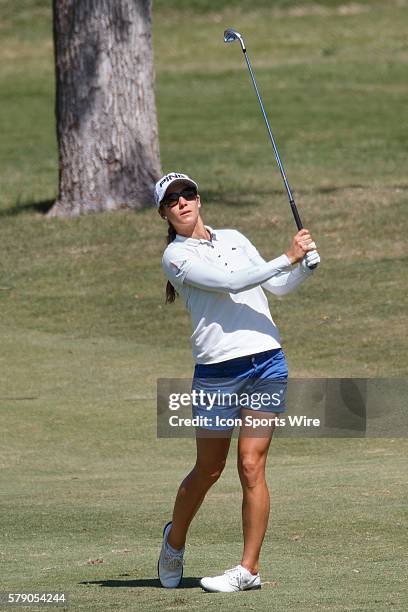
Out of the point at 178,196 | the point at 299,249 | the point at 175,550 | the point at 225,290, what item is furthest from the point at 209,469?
the point at 178,196

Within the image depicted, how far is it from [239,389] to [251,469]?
0.35 m

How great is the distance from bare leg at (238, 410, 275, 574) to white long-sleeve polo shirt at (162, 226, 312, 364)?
1.02ft

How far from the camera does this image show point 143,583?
6578 mm

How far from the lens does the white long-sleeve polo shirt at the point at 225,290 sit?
6176mm

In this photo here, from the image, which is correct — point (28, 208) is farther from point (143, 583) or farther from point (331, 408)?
point (143, 583)

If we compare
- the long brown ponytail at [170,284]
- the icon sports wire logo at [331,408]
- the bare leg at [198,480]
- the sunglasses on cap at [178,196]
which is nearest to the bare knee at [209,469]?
the bare leg at [198,480]

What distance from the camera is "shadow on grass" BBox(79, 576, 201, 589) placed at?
6453 mm

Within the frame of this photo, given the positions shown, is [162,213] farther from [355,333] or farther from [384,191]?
[384,191]

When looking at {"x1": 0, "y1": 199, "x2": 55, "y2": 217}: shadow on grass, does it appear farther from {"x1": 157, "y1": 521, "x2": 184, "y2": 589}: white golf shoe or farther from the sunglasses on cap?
{"x1": 157, "y1": 521, "x2": 184, "y2": 589}: white golf shoe

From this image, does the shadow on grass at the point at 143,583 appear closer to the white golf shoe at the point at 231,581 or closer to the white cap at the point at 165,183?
the white golf shoe at the point at 231,581

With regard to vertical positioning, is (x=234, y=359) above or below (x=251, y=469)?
above

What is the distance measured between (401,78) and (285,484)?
24389 millimetres

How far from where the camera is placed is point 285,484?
30.6 feet

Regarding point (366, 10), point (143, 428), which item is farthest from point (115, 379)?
point (366, 10)
